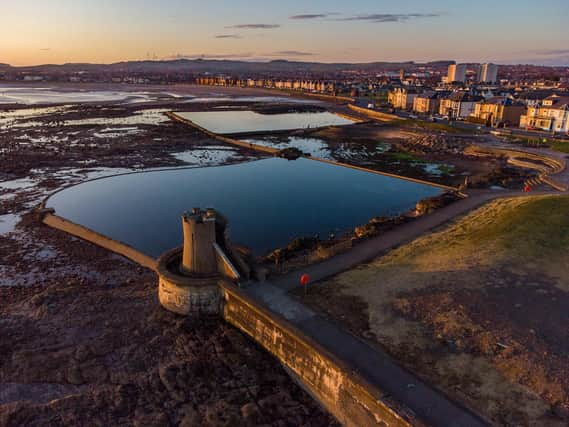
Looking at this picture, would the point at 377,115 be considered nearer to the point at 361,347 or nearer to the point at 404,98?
the point at 404,98

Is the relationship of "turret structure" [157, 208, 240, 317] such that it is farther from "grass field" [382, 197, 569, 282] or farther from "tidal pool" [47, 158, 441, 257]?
"tidal pool" [47, 158, 441, 257]

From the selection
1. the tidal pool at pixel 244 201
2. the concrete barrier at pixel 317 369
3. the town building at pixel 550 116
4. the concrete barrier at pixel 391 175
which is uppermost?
the town building at pixel 550 116

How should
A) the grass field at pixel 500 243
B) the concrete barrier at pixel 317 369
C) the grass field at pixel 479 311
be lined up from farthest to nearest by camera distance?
the grass field at pixel 500 243 → the grass field at pixel 479 311 → the concrete barrier at pixel 317 369

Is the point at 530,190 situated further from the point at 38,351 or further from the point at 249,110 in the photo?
the point at 249,110

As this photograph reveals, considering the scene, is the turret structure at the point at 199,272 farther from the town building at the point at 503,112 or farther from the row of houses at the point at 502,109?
the town building at the point at 503,112

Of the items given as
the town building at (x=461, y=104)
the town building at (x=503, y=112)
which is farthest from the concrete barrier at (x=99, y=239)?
the town building at (x=461, y=104)

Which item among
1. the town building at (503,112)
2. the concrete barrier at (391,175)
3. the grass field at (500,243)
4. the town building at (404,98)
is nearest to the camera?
the grass field at (500,243)

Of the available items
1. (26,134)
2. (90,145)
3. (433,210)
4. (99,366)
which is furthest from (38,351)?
(26,134)
